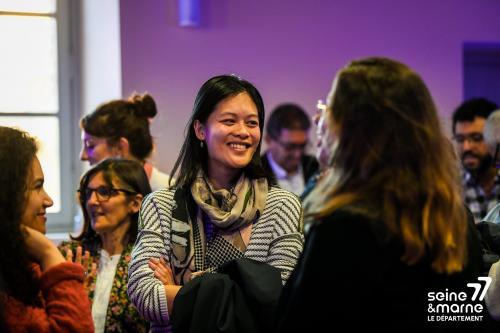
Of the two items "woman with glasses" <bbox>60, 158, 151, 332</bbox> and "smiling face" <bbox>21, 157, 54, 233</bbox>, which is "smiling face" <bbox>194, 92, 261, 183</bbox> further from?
"woman with glasses" <bbox>60, 158, 151, 332</bbox>

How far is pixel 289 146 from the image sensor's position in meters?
5.01

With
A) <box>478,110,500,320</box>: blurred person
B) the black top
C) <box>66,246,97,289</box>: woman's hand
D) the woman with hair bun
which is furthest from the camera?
the woman with hair bun

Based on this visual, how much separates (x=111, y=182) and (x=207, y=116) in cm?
73

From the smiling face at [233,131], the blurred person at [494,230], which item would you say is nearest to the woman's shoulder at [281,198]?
the smiling face at [233,131]

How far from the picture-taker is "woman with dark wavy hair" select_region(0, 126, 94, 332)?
1.86m

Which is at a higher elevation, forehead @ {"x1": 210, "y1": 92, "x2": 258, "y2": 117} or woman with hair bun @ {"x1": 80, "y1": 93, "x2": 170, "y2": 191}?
forehead @ {"x1": 210, "y1": 92, "x2": 258, "y2": 117}

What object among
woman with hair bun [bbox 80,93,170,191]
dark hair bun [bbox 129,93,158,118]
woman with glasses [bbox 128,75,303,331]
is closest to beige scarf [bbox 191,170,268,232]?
woman with glasses [bbox 128,75,303,331]

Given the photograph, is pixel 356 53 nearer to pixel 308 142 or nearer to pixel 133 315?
pixel 308 142

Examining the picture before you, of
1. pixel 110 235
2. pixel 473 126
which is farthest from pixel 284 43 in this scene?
pixel 110 235

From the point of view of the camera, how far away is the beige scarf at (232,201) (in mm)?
2248

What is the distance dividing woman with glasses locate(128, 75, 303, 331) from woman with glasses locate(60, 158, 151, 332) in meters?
0.43

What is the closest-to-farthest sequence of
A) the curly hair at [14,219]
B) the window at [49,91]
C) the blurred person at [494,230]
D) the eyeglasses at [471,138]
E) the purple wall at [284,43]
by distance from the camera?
1. the curly hair at [14,219]
2. the blurred person at [494,230]
3. the eyeglasses at [471,138]
4. the purple wall at [284,43]
5. the window at [49,91]

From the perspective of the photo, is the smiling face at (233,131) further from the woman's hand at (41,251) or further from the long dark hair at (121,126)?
the long dark hair at (121,126)

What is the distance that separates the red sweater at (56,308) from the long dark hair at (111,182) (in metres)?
1.00
